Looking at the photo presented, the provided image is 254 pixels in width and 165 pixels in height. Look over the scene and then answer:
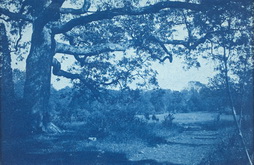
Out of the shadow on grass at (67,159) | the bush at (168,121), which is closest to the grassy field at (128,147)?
the shadow on grass at (67,159)

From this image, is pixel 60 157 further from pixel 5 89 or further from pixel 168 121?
pixel 168 121

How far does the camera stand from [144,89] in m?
10.9

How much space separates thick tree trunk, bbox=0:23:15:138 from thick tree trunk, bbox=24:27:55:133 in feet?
1.84

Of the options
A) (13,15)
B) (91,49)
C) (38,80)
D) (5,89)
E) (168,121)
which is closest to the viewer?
(5,89)

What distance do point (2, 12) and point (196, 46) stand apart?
8.59 m

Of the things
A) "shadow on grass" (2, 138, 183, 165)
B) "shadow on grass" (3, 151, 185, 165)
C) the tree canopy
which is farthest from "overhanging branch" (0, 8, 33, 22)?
"shadow on grass" (3, 151, 185, 165)

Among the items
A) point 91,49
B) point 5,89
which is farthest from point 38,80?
point 91,49

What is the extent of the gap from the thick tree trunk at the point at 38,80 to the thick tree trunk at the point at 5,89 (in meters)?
0.56

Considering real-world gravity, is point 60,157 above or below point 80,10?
below

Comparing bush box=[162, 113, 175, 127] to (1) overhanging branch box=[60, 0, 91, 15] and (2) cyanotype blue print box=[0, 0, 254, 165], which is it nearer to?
(2) cyanotype blue print box=[0, 0, 254, 165]

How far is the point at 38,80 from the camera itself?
28.4 ft

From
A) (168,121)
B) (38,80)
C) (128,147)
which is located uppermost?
(38,80)

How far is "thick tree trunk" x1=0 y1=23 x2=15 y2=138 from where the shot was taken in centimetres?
755

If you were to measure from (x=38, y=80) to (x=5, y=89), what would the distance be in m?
1.21
